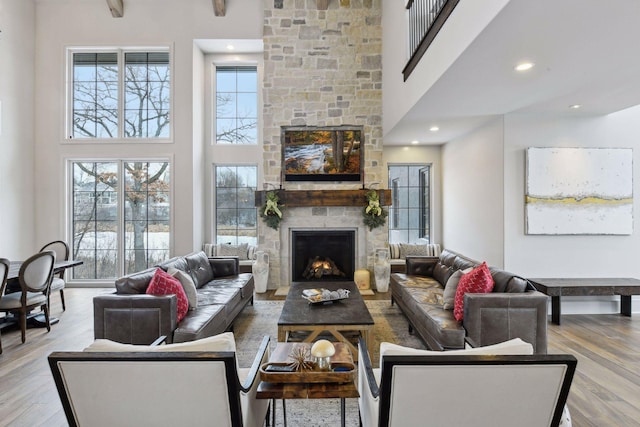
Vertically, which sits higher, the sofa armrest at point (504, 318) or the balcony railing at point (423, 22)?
the balcony railing at point (423, 22)

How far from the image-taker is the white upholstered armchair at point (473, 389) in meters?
1.35

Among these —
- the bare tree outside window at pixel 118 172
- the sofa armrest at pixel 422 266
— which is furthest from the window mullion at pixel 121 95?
the sofa armrest at pixel 422 266

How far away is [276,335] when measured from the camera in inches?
155

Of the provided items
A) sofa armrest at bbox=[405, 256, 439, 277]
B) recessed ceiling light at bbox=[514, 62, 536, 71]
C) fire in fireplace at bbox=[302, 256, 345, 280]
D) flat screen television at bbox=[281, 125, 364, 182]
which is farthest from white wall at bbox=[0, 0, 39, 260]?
recessed ceiling light at bbox=[514, 62, 536, 71]

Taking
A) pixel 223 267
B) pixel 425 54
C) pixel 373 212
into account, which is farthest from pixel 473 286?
pixel 223 267

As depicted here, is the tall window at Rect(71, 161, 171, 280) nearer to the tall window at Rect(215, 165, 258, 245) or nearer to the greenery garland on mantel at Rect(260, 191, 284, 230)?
the tall window at Rect(215, 165, 258, 245)

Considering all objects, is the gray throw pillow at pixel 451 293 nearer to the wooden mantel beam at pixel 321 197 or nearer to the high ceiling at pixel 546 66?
the high ceiling at pixel 546 66

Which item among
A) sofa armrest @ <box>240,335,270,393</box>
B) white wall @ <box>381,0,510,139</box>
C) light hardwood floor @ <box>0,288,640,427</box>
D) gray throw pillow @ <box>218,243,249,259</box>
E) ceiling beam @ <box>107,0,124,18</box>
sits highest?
ceiling beam @ <box>107,0,124,18</box>

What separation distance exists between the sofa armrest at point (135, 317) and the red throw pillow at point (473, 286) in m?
2.48

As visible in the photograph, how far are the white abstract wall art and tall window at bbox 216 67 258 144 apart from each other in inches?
190

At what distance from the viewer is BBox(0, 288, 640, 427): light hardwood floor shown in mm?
2373

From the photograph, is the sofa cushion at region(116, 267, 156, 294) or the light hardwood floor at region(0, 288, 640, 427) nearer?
the light hardwood floor at region(0, 288, 640, 427)

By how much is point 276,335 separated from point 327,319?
1067 mm

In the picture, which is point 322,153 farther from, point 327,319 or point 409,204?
point 327,319
